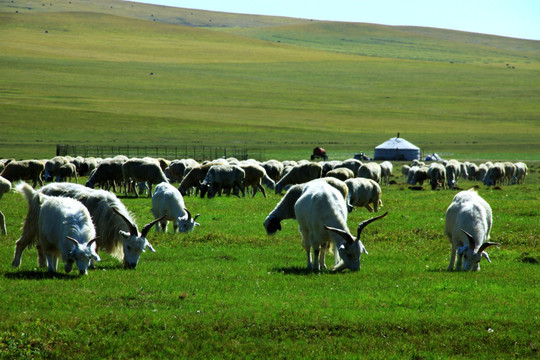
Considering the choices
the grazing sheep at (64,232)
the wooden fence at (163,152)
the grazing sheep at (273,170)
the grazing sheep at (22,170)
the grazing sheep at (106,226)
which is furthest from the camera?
the wooden fence at (163,152)

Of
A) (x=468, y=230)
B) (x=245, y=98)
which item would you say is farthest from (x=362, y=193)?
(x=245, y=98)

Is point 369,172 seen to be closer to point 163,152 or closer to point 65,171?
point 65,171

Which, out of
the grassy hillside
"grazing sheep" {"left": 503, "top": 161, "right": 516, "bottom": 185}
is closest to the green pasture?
"grazing sheep" {"left": 503, "top": 161, "right": 516, "bottom": 185}

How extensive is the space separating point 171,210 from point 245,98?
386 ft

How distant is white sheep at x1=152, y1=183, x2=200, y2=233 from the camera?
18.3 m

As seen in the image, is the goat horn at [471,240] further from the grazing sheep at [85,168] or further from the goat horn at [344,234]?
the grazing sheep at [85,168]

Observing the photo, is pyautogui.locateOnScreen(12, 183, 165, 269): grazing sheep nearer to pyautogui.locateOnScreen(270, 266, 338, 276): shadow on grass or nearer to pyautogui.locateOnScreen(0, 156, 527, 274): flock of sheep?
pyautogui.locateOnScreen(0, 156, 527, 274): flock of sheep

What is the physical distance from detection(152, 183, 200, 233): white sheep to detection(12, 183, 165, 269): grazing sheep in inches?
179

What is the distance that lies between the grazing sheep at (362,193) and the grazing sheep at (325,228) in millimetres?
9001

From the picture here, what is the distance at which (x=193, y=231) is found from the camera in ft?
59.7

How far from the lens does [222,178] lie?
30547 mm

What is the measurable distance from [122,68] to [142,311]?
512 feet

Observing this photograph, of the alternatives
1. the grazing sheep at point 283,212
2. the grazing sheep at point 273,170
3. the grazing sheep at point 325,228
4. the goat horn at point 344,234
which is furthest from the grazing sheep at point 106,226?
the grazing sheep at point 273,170

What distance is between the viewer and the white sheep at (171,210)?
18.3 m
